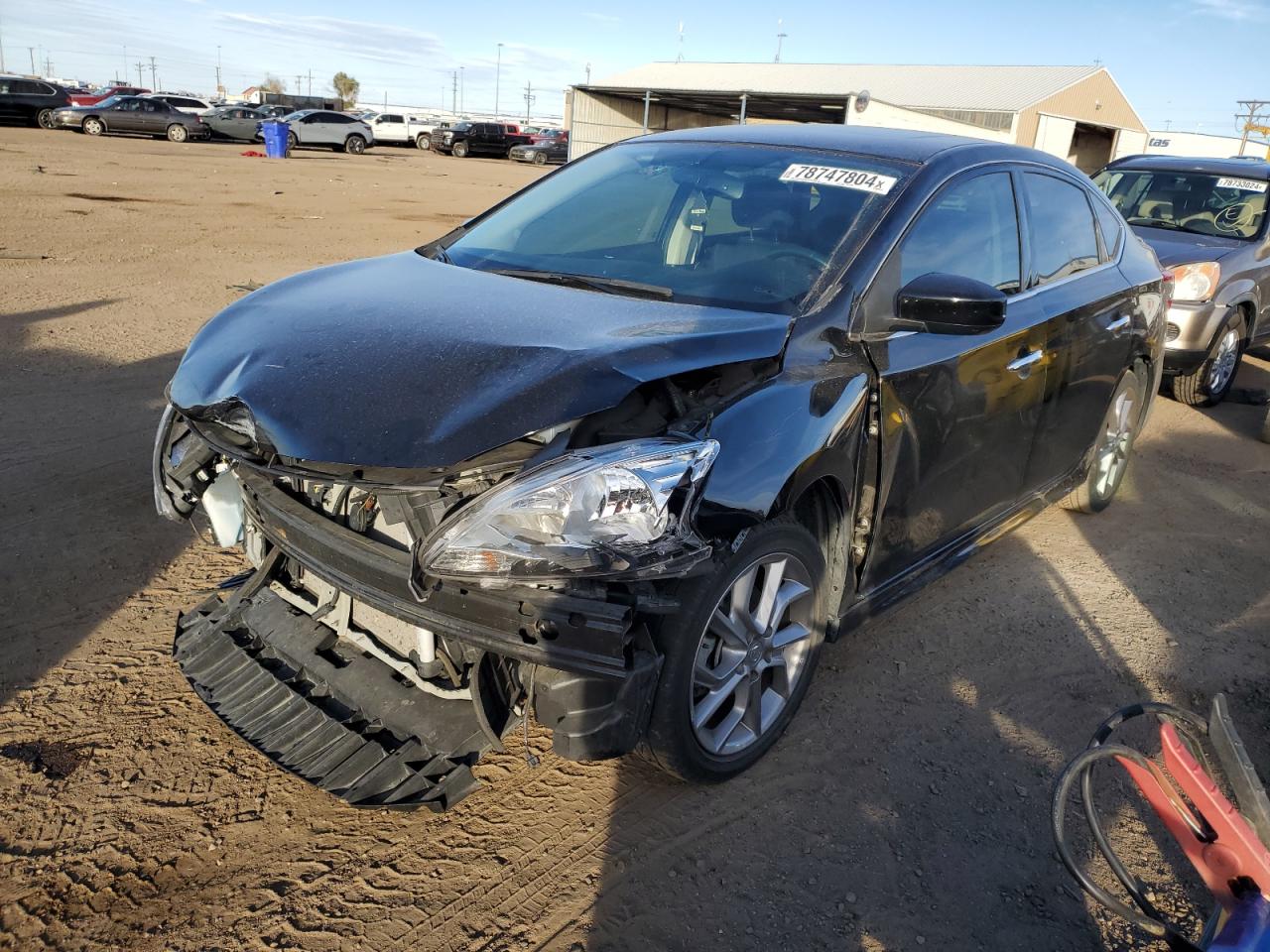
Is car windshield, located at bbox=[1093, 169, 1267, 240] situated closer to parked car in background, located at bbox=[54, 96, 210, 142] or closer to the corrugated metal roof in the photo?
the corrugated metal roof

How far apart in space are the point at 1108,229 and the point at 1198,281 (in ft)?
11.9

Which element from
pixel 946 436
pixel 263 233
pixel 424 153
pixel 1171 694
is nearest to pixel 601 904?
pixel 946 436

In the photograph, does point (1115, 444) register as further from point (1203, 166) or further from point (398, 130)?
point (398, 130)

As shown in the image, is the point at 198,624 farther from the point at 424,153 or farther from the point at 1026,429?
the point at 424,153

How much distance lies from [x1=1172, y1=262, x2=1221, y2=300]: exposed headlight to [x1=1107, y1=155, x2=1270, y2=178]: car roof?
1.71 metres

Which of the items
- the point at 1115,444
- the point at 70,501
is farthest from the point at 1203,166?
the point at 70,501

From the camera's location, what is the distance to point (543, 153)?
42812 millimetres

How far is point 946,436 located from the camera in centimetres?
334

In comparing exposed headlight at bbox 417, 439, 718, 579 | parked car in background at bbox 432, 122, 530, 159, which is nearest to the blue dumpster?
parked car in background at bbox 432, 122, 530, 159

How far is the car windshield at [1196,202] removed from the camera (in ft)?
27.5

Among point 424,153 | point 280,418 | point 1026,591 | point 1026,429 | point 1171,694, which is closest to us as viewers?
point 280,418

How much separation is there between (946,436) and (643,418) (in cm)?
142

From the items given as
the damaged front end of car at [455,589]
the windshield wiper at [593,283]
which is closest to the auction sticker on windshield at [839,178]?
the windshield wiper at [593,283]

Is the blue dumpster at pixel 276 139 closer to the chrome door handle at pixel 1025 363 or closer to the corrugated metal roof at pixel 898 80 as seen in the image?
the corrugated metal roof at pixel 898 80
